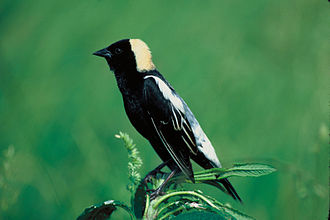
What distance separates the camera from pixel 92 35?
7.28ft

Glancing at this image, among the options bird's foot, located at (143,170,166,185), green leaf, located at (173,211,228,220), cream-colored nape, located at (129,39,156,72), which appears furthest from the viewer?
cream-colored nape, located at (129,39,156,72)

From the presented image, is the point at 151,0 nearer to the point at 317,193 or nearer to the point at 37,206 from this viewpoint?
the point at 37,206

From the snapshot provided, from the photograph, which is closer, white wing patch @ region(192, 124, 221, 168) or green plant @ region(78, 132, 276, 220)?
green plant @ region(78, 132, 276, 220)

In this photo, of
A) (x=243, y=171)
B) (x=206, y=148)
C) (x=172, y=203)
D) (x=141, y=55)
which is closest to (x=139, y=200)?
(x=172, y=203)

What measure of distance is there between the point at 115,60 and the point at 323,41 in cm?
160

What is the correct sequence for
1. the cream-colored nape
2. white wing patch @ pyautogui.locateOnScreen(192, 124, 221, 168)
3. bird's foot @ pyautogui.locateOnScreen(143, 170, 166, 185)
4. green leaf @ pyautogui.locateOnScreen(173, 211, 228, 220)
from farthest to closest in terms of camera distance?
1. the cream-colored nape
2. white wing patch @ pyautogui.locateOnScreen(192, 124, 221, 168)
3. bird's foot @ pyautogui.locateOnScreen(143, 170, 166, 185)
4. green leaf @ pyautogui.locateOnScreen(173, 211, 228, 220)

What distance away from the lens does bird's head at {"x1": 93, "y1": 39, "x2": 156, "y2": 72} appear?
1241 mm

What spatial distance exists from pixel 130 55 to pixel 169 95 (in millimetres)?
167

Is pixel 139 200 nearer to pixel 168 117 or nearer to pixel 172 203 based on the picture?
pixel 172 203

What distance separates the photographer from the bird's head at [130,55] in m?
1.24

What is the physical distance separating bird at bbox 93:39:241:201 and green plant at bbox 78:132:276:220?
33cm

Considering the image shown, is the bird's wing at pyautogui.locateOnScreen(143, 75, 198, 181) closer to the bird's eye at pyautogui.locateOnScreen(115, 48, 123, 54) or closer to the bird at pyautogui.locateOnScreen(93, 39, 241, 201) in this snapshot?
the bird at pyautogui.locateOnScreen(93, 39, 241, 201)

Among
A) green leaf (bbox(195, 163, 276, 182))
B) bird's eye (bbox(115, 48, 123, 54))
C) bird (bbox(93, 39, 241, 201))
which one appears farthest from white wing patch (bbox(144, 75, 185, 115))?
green leaf (bbox(195, 163, 276, 182))

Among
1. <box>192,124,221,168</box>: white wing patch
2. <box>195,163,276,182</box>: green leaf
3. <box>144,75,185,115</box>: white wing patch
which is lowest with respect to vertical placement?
<box>192,124,221,168</box>: white wing patch
